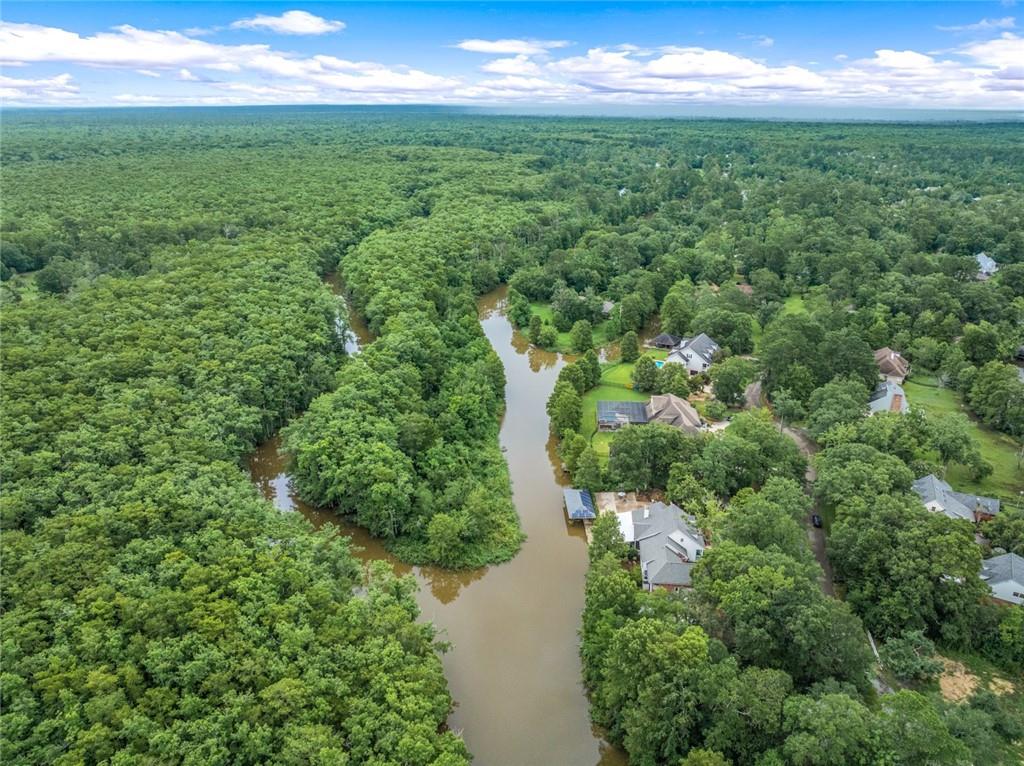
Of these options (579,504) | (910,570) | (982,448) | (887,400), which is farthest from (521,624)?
(982,448)

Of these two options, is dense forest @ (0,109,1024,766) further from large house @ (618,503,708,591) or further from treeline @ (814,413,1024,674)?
large house @ (618,503,708,591)

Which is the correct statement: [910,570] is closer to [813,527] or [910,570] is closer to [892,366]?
[813,527]

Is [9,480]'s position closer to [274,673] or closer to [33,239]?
[274,673]

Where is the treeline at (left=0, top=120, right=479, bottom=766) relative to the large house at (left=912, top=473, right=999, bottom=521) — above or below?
above

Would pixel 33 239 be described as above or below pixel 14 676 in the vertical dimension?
above

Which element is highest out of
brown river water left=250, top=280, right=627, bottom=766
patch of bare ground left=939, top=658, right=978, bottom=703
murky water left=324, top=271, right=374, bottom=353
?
murky water left=324, top=271, right=374, bottom=353

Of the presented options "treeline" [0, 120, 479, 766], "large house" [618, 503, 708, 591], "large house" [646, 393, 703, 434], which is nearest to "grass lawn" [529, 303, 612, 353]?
"large house" [646, 393, 703, 434]

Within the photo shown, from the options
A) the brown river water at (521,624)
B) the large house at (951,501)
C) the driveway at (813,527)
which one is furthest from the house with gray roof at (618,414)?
the large house at (951,501)

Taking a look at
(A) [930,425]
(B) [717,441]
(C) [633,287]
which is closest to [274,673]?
(B) [717,441]
